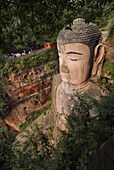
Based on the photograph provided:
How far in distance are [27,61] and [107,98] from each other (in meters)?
6.42

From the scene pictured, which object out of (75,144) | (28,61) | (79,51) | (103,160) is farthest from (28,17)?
(28,61)

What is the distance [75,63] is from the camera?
4.49m

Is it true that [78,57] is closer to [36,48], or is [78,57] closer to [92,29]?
[92,29]

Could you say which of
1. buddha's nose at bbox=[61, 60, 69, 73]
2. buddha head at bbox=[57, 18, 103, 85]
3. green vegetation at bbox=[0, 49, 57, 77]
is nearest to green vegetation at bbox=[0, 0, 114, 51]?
buddha head at bbox=[57, 18, 103, 85]

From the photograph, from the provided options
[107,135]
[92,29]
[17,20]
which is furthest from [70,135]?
[92,29]

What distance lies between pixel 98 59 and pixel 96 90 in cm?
56

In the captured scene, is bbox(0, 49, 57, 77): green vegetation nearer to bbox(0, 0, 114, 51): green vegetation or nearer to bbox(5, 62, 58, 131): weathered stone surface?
bbox(5, 62, 58, 131): weathered stone surface

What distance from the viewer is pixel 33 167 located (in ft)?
8.68

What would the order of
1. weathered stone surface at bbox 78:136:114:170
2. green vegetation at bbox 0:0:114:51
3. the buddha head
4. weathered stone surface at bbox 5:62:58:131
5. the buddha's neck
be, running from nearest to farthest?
green vegetation at bbox 0:0:114:51
weathered stone surface at bbox 78:136:114:170
the buddha head
the buddha's neck
weathered stone surface at bbox 5:62:58:131

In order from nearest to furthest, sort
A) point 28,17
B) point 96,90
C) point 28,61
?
point 28,17
point 96,90
point 28,61

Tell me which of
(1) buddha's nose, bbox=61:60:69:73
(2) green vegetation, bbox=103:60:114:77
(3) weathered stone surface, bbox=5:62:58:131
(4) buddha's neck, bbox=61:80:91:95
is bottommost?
(3) weathered stone surface, bbox=5:62:58:131

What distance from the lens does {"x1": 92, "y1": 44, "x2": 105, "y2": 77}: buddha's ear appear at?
4.49 meters

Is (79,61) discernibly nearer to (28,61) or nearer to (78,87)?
(78,87)

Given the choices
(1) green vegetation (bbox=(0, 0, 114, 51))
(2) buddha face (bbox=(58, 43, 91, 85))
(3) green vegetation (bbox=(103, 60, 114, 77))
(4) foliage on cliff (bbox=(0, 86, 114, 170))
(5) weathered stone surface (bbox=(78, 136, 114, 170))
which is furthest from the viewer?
(3) green vegetation (bbox=(103, 60, 114, 77))
